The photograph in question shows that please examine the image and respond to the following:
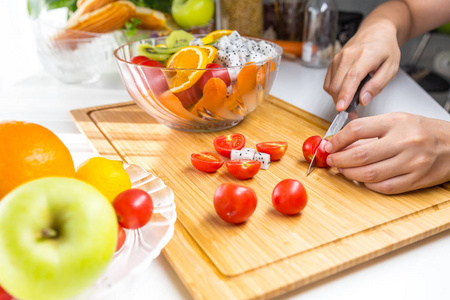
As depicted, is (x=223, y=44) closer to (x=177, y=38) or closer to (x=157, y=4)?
(x=177, y=38)

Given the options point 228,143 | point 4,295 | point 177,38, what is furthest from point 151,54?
point 4,295

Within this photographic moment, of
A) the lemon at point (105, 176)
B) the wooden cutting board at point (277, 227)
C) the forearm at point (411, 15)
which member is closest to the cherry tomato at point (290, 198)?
the wooden cutting board at point (277, 227)

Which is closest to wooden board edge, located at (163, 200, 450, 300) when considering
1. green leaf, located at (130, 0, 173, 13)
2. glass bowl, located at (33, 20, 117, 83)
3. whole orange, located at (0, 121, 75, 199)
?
whole orange, located at (0, 121, 75, 199)

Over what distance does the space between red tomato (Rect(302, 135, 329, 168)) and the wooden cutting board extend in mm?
20

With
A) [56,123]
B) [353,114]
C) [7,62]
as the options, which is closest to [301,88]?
[353,114]

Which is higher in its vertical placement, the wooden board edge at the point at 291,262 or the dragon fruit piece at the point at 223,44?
the dragon fruit piece at the point at 223,44

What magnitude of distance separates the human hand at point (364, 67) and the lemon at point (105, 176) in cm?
62

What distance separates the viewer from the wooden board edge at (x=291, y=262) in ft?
1.94

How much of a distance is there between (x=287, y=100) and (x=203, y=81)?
19.9 inches

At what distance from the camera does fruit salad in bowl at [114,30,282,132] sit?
41.2 inches

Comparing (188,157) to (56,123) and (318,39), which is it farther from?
(318,39)

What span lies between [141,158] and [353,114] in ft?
1.89

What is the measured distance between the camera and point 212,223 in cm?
75

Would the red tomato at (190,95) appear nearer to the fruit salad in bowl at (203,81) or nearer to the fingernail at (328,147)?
the fruit salad in bowl at (203,81)
